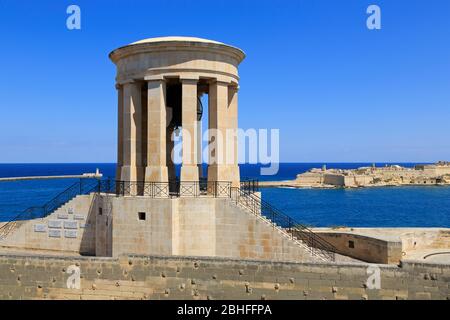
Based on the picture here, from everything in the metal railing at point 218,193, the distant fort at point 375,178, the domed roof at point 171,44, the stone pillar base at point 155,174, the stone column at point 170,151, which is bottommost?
the distant fort at point 375,178

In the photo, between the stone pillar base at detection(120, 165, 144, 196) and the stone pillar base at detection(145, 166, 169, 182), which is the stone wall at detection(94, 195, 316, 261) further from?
the stone pillar base at detection(120, 165, 144, 196)

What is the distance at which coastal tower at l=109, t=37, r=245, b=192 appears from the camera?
15.5 meters

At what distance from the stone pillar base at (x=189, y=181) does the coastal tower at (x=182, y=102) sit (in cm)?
4

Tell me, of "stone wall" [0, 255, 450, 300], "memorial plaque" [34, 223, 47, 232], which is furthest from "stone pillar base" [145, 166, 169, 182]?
"memorial plaque" [34, 223, 47, 232]

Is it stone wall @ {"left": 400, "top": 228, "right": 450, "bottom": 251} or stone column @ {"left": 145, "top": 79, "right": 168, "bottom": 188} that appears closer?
stone column @ {"left": 145, "top": 79, "right": 168, "bottom": 188}

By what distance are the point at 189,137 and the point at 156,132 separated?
1.34m

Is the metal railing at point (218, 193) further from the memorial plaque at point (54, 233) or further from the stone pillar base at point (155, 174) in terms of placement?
the memorial plaque at point (54, 233)

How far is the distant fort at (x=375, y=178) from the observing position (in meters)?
106

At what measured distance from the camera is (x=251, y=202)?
1603cm

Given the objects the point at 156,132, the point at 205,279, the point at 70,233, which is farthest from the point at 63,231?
the point at 205,279

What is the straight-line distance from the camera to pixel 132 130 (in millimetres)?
16469

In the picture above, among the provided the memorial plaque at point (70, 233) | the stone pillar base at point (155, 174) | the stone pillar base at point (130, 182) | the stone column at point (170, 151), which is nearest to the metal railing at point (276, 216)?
the stone pillar base at point (155, 174)

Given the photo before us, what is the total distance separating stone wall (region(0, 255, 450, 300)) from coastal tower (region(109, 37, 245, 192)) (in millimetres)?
3884

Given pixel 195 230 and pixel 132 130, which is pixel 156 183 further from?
pixel 132 130
